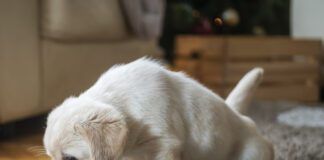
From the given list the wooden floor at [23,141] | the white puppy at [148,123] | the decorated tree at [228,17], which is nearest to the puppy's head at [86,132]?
the white puppy at [148,123]

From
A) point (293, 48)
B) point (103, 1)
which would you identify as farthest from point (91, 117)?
point (293, 48)

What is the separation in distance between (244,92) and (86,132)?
1.76 feet

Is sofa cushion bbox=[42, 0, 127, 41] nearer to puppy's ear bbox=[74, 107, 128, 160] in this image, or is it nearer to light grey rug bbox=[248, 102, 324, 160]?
light grey rug bbox=[248, 102, 324, 160]

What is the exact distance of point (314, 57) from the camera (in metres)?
2.94

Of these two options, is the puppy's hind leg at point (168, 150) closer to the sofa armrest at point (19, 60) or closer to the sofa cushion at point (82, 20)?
the sofa armrest at point (19, 60)

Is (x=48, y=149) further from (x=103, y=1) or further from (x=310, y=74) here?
(x=310, y=74)

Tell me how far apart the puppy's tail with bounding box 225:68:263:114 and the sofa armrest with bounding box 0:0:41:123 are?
69 cm

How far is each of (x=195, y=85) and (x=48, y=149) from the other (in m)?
0.35

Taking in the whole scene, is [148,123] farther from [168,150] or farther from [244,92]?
[244,92]

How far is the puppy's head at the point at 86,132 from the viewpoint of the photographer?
0.88 meters

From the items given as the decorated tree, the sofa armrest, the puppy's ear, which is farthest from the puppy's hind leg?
the decorated tree

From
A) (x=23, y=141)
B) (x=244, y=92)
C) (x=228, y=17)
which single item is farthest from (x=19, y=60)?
(x=228, y=17)

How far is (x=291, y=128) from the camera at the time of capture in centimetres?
176

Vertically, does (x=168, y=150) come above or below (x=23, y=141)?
above
